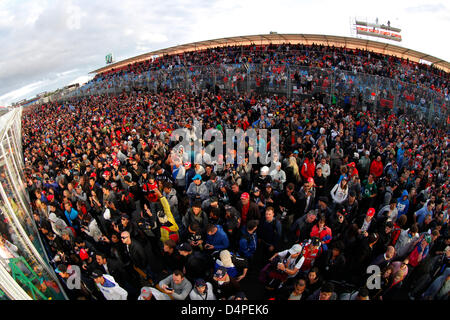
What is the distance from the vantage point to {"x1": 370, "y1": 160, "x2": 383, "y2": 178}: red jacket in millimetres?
6324

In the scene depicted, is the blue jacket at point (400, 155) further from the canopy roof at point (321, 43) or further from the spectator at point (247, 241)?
the canopy roof at point (321, 43)

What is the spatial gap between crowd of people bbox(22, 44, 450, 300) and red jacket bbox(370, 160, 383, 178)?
0.14 feet

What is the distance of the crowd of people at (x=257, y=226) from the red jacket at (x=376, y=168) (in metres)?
0.04

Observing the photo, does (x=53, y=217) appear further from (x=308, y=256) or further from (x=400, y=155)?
(x=400, y=155)

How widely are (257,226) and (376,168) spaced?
13.6ft

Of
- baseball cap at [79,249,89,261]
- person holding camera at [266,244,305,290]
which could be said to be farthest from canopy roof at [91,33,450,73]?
baseball cap at [79,249,89,261]

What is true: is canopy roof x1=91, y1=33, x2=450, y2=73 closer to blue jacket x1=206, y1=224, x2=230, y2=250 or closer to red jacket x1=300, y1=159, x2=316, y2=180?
red jacket x1=300, y1=159, x2=316, y2=180

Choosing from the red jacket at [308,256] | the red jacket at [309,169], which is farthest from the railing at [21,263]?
the red jacket at [309,169]

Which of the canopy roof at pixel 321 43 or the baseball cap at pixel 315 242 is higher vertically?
the canopy roof at pixel 321 43

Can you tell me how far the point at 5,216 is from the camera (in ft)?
13.9

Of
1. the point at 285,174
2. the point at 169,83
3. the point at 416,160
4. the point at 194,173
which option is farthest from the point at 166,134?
the point at 169,83

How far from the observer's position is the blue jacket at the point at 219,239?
3846 mm

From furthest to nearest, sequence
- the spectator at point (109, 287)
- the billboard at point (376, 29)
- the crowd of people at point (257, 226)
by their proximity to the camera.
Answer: the billboard at point (376, 29) < the crowd of people at point (257, 226) < the spectator at point (109, 287)
